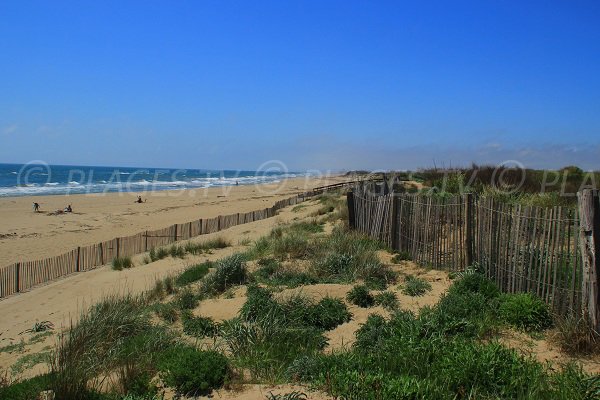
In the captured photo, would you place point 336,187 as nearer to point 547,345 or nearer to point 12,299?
point 12,299

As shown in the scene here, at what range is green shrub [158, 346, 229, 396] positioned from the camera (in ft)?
16.3

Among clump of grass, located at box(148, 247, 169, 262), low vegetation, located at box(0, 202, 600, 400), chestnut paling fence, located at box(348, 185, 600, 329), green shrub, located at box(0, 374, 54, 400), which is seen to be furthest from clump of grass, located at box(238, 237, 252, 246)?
green shrub, located at box(0, 374, 54, 400)

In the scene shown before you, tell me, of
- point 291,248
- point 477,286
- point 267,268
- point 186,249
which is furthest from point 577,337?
point 186,249

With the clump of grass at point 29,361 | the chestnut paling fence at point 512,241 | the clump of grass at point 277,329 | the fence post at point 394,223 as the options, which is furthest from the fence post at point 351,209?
the clump of grass at point 29,361

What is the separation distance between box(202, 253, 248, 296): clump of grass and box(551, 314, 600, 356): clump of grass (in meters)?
5.79

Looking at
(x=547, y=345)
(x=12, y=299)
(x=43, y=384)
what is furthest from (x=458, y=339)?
(x=12, y=299)

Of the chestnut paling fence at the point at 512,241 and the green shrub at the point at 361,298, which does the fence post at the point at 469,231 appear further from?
the green shrub at the point at 361,298

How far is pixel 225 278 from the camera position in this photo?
947 centimetres

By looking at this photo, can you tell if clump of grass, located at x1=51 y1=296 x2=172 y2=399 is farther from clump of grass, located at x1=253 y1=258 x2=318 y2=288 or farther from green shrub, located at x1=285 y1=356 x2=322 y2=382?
clump of grass, located at x1=253 y1=258 x2=318 y2=288

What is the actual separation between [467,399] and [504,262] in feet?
11.6

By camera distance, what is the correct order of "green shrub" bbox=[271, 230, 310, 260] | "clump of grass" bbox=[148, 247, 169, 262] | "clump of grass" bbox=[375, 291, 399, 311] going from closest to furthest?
1. "clump of grass" bbox=[375, 291, 399, 311]
2. "green shrub" bbox=[271, 230, 310, 260]
3. "clump of grass" bbox=[148, 247, 169, 262]

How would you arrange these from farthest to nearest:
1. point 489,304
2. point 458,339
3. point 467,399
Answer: point 489,304 → point 458,339 → point 467,399

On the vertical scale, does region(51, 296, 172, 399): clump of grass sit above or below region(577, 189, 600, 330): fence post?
below

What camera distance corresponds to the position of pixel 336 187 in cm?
3431
